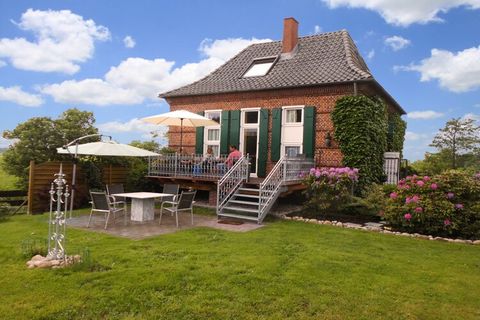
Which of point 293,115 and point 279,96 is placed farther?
point 279,96

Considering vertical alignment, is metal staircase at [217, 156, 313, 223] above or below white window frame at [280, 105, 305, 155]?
below

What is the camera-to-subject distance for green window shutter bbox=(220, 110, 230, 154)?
14758 millimetres

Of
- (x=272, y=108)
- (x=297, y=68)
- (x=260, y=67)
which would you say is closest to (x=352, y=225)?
(x=272, y=108)

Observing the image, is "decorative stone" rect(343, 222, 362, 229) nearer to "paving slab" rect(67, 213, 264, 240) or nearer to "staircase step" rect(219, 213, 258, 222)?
"paving slab" rect(67, 213, 264, 240)

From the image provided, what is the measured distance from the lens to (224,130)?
14836 mm

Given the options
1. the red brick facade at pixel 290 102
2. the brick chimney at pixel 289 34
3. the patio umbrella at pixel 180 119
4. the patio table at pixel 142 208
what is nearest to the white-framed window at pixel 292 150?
the red brick facade at pixel 290 102

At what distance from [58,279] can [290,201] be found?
32.0 ft

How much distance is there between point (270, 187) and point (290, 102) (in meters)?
4.43

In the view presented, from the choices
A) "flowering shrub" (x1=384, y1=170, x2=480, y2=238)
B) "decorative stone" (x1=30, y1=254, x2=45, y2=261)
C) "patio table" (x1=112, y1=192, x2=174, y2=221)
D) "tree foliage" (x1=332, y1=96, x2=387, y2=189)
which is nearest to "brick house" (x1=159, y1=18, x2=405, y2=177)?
"tree foliage" (x1=332, y1=96, x2=387, y2=189)

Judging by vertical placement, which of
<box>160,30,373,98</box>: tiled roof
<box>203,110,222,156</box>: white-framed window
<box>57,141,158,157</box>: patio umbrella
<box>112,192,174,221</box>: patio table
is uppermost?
<box>160,30,373,98</box>: tiled roof

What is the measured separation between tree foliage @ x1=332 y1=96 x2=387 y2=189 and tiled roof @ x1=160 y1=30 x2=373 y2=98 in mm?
894

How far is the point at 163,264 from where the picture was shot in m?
5.32

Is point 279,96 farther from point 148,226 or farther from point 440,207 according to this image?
point 148,226

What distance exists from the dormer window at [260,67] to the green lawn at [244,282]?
9669mm
